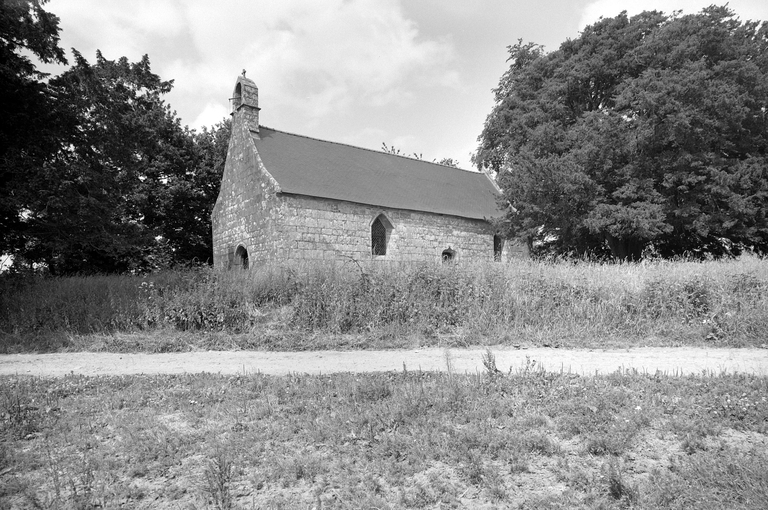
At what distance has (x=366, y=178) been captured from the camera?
22984mm

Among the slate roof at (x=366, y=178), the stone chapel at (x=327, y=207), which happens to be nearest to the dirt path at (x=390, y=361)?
the stone chapel at (x=327, y=207)

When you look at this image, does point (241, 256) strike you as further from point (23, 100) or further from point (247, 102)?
point (23, 100)

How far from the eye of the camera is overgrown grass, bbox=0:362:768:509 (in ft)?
10.9

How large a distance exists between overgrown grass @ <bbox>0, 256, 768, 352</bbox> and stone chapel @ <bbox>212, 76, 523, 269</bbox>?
23.1 feet

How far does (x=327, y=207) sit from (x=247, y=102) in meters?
6.64

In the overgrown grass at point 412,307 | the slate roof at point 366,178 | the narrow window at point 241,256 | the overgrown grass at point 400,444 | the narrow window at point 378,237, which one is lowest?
the overgrown grass at point 400,444

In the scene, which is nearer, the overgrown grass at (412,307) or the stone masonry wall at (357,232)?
the overgrown grass at (412,307)

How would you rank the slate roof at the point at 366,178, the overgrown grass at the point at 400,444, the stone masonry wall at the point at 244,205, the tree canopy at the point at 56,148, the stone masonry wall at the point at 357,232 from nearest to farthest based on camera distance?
the overgrown grass at the point at 400,444, the tree canopy at the point at 56,148, the stone masonry wall at the point at 357,232, the stone masonry wall at the point at 244,205, the slate roof at the point at 366,178

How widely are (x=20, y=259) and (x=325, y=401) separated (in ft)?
53.4

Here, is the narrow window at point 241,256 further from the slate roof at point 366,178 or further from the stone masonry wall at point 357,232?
the slate roof at point 366,178

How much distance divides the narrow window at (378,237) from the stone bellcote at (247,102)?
7.08 m

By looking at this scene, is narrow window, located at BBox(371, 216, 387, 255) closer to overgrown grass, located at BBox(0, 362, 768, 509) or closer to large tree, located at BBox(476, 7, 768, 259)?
large tree, located at BBox(476, 7, 768, 259)

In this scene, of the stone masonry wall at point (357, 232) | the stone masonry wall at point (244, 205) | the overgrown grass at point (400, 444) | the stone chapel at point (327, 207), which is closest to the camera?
the overgrown grass at point (400, 444)

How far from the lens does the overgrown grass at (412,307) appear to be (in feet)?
28.6
